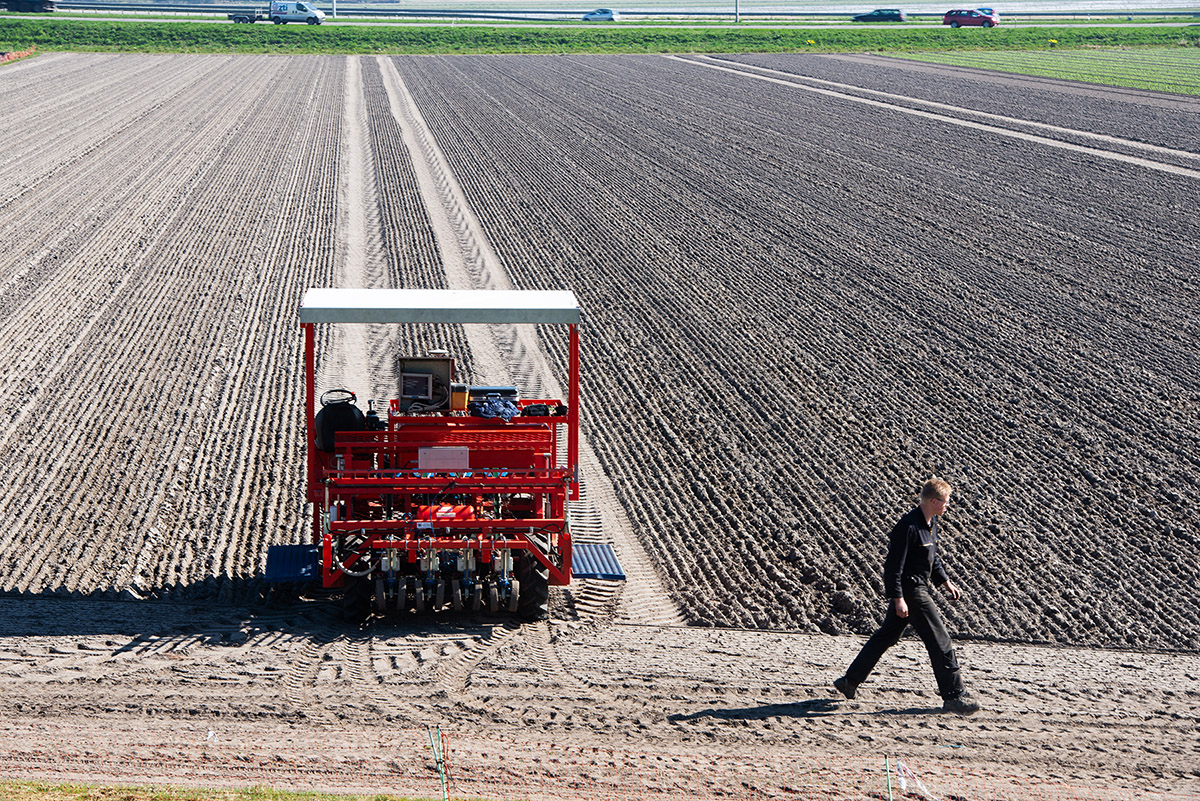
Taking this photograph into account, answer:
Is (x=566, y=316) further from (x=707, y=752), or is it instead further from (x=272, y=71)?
(x=272, y=71)

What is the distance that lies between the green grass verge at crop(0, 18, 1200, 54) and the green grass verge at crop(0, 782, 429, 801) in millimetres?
62321

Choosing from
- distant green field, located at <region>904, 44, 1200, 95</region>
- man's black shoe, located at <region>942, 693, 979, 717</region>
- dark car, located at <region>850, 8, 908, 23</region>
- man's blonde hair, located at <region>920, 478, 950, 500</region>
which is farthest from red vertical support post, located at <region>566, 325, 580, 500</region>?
dark car, located at <region>850, 8, 908, 23</region>

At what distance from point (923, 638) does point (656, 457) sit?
17.6 ft

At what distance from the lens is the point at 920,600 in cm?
767

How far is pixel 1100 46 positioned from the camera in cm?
6931

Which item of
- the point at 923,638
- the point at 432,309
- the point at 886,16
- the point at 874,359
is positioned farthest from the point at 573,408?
the point at 886,16

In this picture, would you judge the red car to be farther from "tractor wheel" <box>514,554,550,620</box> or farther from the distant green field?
"tractor wheel" <box>514,554,550,620</box>

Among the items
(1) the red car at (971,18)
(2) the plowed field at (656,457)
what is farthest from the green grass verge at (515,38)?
(2) the plowed field at (656,457)

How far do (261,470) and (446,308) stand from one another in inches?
149

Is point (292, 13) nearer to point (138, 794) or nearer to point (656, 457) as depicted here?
point (656, 457)

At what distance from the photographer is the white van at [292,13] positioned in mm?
77625

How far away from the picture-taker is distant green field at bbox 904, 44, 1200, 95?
49.5 metres

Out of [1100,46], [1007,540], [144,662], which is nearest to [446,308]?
[144,662]

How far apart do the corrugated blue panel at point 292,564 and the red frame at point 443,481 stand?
0.11 m
